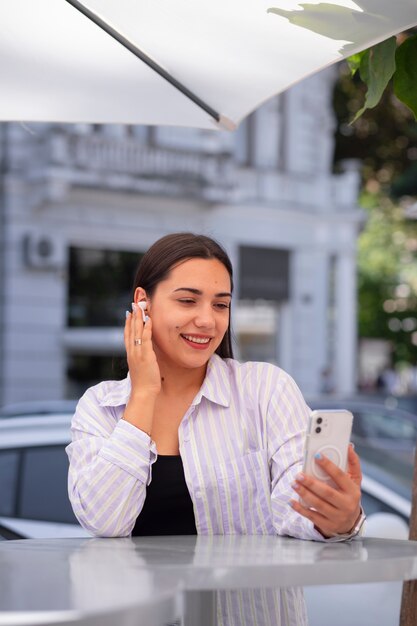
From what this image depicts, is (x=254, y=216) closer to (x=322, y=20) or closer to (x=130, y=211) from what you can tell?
(x=130, y=211)

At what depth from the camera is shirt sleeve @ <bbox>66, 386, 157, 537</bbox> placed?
2738mm

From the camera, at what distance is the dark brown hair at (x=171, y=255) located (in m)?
3.02

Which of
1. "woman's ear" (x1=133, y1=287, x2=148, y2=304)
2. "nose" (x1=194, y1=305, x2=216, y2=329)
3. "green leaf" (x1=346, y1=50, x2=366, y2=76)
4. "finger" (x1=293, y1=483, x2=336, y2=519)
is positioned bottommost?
"finger" (x1=293, y1=483, x2=336, y2=519)

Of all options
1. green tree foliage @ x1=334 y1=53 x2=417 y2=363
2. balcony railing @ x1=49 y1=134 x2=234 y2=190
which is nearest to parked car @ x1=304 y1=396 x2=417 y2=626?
green tree foliage @ x1=334 y1=53 x2=417 y2=363

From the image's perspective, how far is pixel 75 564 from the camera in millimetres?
2166

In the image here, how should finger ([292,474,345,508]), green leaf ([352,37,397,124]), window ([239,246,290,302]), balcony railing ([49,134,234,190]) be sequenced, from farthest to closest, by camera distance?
window ([239,246,290,302]), balcony railing ([49,134,234,190]), green leaf ([352,37,397,124]), finger ([292,474,345,508])

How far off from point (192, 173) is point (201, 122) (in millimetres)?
21749

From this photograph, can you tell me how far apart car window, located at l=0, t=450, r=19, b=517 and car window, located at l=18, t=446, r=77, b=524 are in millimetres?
35

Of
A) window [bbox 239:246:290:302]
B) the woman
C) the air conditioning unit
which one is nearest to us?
the woman

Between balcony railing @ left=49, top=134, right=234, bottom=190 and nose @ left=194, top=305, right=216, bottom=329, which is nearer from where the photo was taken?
nose @ left=194, top=305, right=216, bottom=329

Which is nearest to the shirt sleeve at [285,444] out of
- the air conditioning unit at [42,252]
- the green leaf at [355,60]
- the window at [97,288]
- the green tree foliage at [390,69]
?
the green tree foliage at [390,69]

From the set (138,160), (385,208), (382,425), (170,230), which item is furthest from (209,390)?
(385,208)

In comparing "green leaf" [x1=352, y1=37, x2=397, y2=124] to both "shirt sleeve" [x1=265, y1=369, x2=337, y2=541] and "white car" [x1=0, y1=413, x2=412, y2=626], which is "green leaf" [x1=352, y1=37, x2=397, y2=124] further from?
"white car" [x1=0, y1=413, x2=412, y2=626]

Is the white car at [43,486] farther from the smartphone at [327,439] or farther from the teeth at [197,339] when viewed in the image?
the smartphone at [327,439]
